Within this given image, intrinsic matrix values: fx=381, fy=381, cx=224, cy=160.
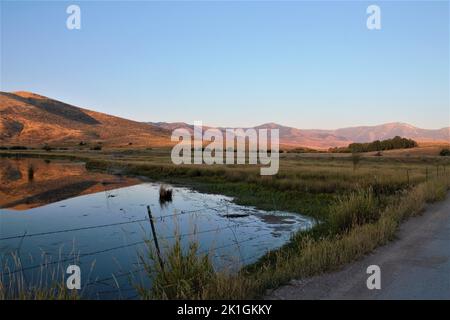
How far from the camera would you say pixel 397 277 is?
694 cm

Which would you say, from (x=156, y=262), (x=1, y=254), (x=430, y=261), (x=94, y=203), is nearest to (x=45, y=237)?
(x=1, y=254)

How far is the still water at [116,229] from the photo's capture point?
1006cm

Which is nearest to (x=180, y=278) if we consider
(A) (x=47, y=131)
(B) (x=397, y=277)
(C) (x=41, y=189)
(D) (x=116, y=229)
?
(B) (x=397, y=277)

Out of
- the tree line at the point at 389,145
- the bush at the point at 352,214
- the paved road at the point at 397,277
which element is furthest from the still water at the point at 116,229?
the tree line at the point at 389,145

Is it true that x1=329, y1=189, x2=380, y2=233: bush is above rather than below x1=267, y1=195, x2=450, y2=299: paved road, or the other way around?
above

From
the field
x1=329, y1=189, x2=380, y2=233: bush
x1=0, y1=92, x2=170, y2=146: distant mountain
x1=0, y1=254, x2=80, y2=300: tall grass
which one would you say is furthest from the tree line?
x1=0, y1=254, x2=80, y2=300: tall grass

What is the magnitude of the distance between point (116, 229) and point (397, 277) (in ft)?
38.0

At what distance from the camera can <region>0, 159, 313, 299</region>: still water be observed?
10.1 meters

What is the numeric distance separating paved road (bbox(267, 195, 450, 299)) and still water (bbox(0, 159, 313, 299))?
1786 mm

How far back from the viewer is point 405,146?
9838 centimetres

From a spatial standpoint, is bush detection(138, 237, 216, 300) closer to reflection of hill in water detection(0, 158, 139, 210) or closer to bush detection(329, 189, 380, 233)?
bush detection(329, 189, 380, 233)

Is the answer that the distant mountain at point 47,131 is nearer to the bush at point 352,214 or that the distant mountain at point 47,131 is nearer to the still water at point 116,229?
the still water at point 116,229
